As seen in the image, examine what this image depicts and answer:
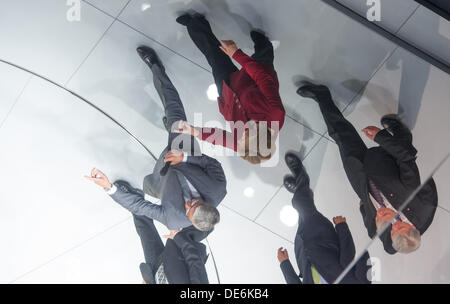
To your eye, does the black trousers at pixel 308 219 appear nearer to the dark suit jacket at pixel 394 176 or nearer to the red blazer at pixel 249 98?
the dark suit jacket at pixel 394 176

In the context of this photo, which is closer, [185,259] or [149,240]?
[185,259]

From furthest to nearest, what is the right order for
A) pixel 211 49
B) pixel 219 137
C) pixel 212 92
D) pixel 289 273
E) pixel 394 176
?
pixel 212 92
pixel 211 49
pixel 219 137
pixel 289 273
pixel 394 176

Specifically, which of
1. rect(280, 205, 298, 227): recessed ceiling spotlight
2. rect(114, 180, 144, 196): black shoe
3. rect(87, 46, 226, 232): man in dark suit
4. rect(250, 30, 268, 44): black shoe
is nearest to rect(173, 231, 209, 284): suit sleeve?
rect(87, 46, 226, 232): man in dark suit

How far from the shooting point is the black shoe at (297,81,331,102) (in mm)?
4109

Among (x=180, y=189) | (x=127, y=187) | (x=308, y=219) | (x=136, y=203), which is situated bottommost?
(x=308, y=219)

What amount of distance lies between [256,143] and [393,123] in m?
1.05

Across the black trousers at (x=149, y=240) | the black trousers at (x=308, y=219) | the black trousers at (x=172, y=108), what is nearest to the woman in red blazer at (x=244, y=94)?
the black trousers at (x=172, y=108)

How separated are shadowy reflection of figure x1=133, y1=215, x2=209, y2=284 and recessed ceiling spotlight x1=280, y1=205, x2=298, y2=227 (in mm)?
779

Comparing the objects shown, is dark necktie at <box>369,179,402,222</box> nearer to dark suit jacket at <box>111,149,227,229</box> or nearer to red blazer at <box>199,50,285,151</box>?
red blazer at <box>199,50,285,151</box>

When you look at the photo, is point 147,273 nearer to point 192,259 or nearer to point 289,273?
point 192,259

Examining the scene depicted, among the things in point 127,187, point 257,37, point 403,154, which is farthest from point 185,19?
point 403,154

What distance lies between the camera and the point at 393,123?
12.5 ft

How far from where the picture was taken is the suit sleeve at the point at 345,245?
320 centimetres

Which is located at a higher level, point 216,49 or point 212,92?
point 216,49
